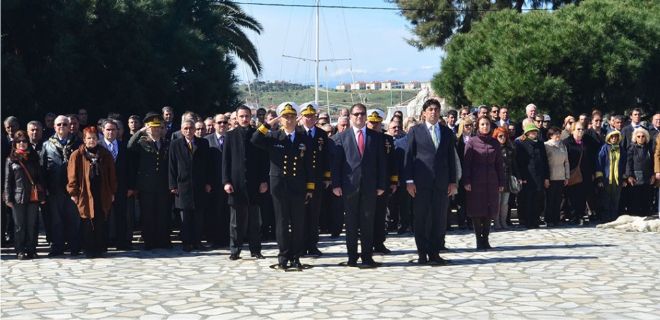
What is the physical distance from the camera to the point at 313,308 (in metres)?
7.73

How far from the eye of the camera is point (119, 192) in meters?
12.3

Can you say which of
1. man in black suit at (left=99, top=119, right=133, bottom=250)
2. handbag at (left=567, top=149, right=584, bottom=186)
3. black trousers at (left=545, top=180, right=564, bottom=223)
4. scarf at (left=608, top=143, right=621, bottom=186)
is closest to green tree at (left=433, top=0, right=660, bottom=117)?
scarf at (left=608, top=143, right=621, bottom=186)

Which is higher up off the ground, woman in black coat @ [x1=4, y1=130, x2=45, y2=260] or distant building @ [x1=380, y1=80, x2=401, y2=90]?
distant building @ [x1=380, y1=80, x2=401, y2=90]

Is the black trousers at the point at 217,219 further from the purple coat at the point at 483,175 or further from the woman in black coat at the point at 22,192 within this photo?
the purple coat at the point at 483,175

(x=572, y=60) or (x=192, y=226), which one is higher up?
(x=572, y=60)

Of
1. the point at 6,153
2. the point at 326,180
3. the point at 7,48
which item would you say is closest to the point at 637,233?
the point at 326,180

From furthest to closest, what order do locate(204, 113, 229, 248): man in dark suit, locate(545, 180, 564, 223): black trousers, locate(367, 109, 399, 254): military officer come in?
1. locate(545, 180, 564, 223): black trousers
2. locate(204, 113, 229, 248): man in dark suit
3. locate(367, 109, 399, 254): military officer

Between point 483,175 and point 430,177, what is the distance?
1.49 metres

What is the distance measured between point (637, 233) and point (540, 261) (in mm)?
3890

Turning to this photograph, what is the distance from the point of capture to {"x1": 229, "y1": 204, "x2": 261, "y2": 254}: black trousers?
11.1 metres

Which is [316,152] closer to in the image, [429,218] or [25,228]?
[429,218]

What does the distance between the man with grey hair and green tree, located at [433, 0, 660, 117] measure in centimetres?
1247

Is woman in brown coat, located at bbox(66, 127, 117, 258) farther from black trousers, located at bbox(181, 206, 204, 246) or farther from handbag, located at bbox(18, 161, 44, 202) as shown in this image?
black trousers, located at bbox(181, 206, 204, 246)

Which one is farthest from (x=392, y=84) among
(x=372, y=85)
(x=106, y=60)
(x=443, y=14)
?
(x=106, y=60)
